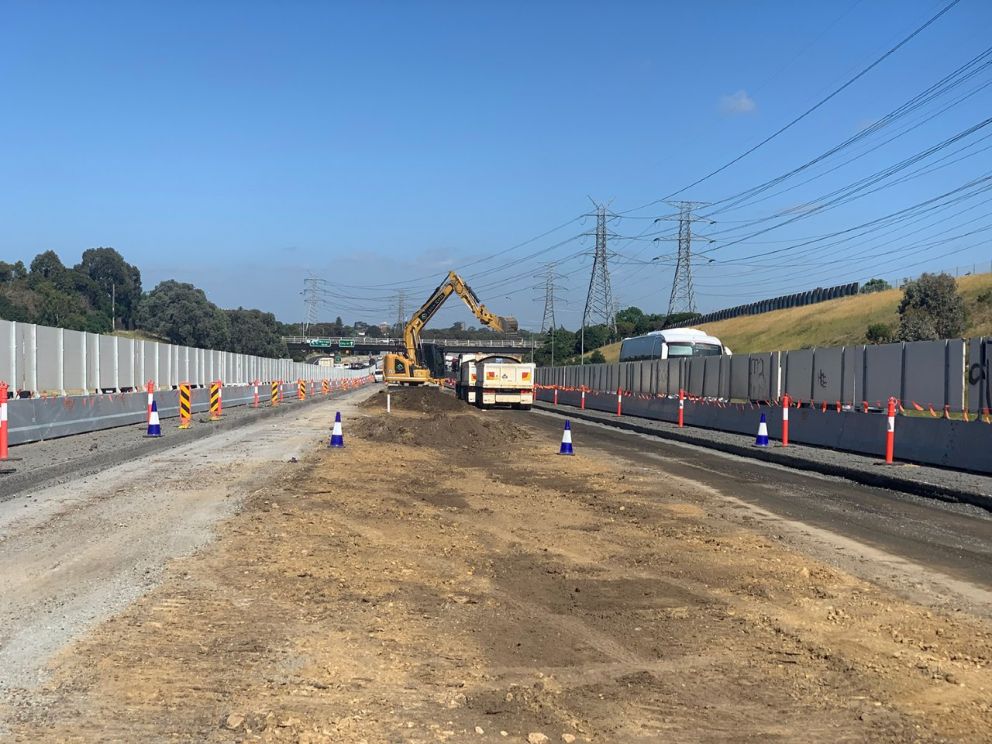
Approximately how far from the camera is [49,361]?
2577cm

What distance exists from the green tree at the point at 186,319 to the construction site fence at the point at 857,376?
7541 centimetres

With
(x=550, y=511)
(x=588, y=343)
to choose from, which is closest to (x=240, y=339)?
(x=588, y=343)

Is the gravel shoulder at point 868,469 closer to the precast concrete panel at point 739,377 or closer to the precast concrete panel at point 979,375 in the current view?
the precast concrete panel at point 979,375

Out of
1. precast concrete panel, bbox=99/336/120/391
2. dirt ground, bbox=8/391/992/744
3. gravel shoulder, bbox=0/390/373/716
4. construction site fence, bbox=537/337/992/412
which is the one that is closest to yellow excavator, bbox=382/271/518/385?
construction site fence, bbox=537/337/992/412

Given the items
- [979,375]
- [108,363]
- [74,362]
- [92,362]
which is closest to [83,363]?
[74,362]

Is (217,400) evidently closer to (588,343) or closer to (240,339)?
(240,339)

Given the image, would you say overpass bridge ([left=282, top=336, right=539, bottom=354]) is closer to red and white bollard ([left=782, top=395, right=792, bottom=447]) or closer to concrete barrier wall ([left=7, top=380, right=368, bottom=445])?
concrete barrier wall ([left=7, top=380, right=368, bottom=445])

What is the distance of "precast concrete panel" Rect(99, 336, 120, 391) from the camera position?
29672 mm

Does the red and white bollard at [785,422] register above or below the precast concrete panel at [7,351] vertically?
below

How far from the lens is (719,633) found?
6.19 m

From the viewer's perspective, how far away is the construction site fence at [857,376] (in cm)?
2189

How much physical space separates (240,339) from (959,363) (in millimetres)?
105083

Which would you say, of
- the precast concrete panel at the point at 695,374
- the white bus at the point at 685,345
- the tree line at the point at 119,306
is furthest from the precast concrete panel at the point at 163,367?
the tree line at the point at 119,306

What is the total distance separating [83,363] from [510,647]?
2576cm
